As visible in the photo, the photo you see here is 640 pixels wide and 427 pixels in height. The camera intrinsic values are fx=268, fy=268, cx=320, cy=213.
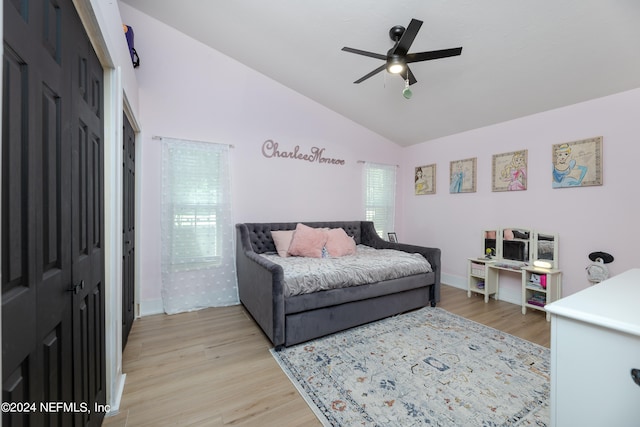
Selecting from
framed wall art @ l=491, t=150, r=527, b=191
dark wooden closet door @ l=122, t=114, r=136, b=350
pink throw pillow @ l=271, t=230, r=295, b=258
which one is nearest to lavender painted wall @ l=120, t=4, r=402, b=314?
dark wooden closet door @ l=122, t=114, r=136, b=350

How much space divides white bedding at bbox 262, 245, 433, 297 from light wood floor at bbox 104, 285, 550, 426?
0.64 metres

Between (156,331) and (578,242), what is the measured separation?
180 inches

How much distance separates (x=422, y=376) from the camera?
195 cm

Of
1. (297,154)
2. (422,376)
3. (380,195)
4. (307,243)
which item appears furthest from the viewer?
Answer: (380,195)

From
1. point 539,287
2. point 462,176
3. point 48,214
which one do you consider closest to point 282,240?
point 48,214

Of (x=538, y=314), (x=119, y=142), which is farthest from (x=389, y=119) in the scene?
(x=119, y=142)

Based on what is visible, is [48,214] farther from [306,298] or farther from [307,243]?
[307,243]

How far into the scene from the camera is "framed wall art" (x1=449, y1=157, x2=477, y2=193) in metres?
3.94

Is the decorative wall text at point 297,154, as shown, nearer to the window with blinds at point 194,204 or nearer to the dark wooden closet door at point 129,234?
the window with blinds at point 194,204

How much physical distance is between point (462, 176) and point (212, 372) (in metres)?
4.01

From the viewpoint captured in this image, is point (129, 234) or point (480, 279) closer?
point (129, 234)

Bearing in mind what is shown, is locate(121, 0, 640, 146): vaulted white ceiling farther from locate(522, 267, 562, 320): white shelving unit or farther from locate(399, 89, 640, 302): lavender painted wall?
locate(522, 267, 562, 320): white shelving unit

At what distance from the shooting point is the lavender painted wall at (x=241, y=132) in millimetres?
3059

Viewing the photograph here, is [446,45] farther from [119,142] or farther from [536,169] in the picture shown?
[119,142]
